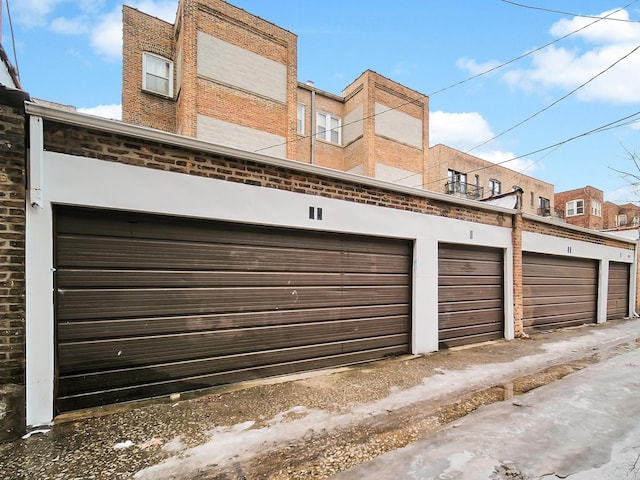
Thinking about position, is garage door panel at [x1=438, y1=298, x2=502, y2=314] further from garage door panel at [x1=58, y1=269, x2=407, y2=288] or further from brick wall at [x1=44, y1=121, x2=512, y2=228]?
brick wall at [x1=44, y1=121, x2=512, y2=228]

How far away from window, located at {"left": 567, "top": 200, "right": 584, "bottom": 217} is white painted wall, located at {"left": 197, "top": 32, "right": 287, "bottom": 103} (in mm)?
32632

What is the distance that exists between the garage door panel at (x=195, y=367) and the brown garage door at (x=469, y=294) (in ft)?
6.44

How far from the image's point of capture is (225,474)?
8.53 ft

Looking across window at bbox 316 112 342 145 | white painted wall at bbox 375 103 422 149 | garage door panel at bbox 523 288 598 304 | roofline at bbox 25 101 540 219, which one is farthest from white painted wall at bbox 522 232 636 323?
window at bbox 316 112 342 145

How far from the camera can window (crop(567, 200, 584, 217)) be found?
32.0m

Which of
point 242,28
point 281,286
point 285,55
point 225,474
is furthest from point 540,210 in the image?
point 225,474

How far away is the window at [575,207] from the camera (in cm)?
3195

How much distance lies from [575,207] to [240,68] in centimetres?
3477

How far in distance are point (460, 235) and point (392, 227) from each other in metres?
2.00

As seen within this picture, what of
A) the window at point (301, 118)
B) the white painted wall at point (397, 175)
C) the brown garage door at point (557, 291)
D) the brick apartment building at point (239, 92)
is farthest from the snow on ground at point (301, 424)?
the window at point (301, 118)

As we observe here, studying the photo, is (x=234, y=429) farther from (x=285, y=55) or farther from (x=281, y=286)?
(x=285, y=55)

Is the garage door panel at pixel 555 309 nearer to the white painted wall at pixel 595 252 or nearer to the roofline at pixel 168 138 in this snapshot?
the white painted wall at pixel 595 252

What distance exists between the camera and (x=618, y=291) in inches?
480

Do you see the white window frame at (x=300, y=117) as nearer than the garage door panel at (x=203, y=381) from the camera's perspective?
No
